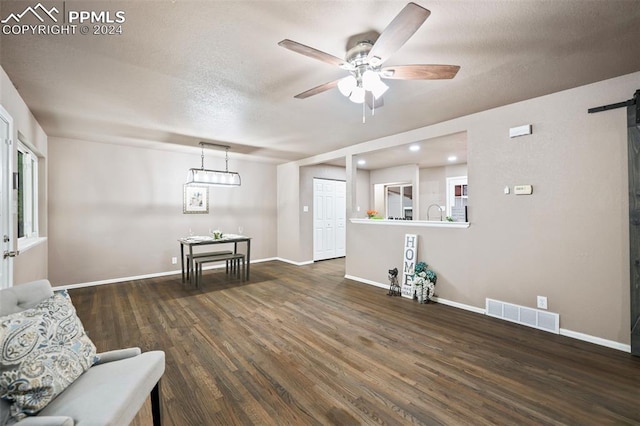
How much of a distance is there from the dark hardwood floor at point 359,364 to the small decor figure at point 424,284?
0.67 ft

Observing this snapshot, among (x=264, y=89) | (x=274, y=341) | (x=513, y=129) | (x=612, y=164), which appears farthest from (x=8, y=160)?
(x=612, y=164)

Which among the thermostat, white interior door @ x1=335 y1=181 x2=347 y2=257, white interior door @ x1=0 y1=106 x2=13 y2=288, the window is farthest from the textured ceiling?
white interior door @ x1=335 y1=181 x2=347 y2=257

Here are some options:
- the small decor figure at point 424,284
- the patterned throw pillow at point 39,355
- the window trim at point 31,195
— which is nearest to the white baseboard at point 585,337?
the small decor figure at point 424,284

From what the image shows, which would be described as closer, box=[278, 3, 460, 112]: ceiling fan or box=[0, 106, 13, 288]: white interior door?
box=[278, 3, 460, 112]: ceiling fan

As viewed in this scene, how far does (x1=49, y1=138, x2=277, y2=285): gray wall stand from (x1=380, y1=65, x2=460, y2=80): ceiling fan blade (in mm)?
4848

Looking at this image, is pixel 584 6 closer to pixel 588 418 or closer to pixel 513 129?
pixel 513 129

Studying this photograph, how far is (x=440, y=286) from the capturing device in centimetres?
387

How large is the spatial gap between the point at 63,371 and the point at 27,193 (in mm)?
4043

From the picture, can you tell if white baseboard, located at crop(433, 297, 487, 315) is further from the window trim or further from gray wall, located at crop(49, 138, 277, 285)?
the window trim

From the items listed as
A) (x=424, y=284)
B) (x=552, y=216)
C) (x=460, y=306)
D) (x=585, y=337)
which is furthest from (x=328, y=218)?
(x=585, y=337)

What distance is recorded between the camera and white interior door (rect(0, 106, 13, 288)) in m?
2.35

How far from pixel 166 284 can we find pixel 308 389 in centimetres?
385

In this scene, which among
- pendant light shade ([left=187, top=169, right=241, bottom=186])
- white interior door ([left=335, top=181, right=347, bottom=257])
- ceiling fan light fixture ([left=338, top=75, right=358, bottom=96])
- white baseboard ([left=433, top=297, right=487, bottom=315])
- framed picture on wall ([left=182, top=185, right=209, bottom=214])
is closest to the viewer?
ceiling fan light fixture ([left=338, top=75, right=358, bottom=96])

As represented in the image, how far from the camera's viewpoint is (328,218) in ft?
23.7
